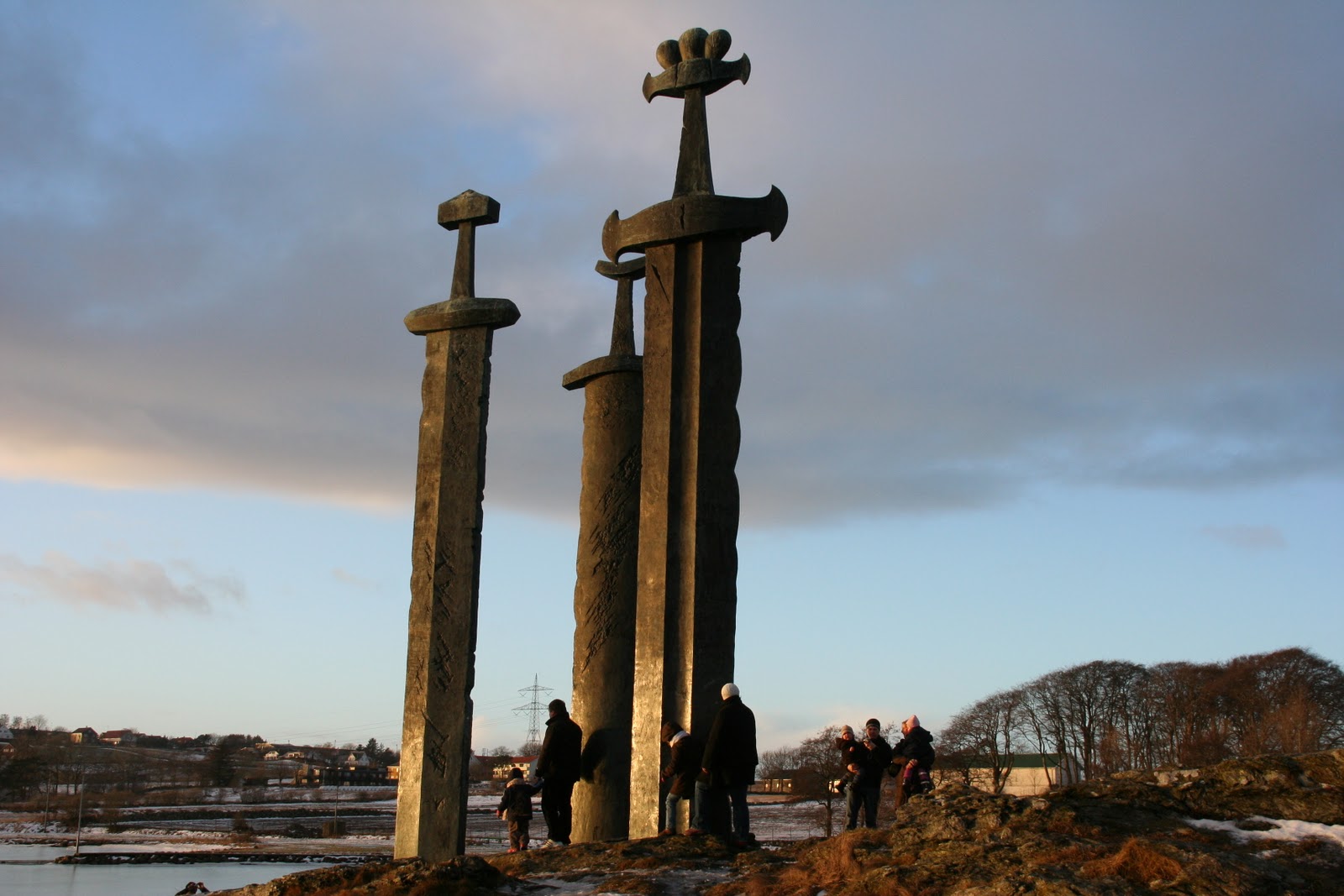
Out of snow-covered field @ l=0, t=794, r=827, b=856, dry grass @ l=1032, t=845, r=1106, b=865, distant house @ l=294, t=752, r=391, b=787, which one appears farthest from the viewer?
distant house @ l=294, t=752, r=391, b=787

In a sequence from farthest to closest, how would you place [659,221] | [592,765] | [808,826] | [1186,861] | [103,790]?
[103,790] → [808,826] → [592,765] → [659,221] → [1186,861]

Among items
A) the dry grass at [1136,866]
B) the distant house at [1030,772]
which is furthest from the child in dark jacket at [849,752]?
the distant house at [1030,772]

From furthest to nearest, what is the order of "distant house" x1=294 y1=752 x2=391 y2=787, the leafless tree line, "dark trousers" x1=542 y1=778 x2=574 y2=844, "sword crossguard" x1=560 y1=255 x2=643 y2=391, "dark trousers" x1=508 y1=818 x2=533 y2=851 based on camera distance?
"distant house" x1=294 y1=752 x2=391 y2=787 → the leafless tree line → "sword crossguard" x1=560 y1=255 x2=643 y2=391 → "dark trousers" x1=542 y1=778 x2=574 y2=844 → "dark trousers" x1=508 y1=818 x2=533 y2=851

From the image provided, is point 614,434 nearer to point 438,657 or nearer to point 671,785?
point 438,657

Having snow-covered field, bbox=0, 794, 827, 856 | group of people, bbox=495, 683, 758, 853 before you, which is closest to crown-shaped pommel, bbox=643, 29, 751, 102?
group of people, bbox=495, 683, 758, 853

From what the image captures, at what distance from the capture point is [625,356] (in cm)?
1658

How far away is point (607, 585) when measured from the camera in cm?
1559

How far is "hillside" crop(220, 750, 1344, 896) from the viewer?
23.3 feet

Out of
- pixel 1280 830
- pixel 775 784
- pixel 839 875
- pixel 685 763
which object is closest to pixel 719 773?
pixel 685 763

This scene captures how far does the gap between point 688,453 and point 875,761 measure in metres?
3.09

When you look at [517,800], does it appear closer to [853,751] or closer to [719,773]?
[719,773]

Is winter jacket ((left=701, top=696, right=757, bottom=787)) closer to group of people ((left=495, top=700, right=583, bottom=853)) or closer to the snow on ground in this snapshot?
group of people ((left=495, top=700, right=583, bottom=853))

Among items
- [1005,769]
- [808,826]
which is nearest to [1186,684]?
[1005,769]

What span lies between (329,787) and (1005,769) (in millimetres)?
59659
